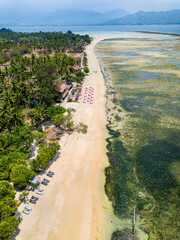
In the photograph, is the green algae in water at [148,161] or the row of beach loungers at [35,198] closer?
the row of beach loungers at [35,198]

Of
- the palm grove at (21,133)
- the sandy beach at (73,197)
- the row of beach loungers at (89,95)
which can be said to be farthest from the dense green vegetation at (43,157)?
the row of beach loungers at (89,95)

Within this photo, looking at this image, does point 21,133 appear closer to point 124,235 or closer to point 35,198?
point 35,198

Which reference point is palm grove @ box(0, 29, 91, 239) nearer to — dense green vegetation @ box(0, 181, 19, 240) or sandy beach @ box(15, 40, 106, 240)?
dense green vegetation @ box(0, 181, 19, 240)

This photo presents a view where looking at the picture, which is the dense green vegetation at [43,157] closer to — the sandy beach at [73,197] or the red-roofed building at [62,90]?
the sandy beach at [73,197]

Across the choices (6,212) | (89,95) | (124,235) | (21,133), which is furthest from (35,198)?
(89,95)

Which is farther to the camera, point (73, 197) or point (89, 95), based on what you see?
point (89, 95)

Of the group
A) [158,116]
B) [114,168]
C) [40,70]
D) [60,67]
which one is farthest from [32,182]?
[60,67]
